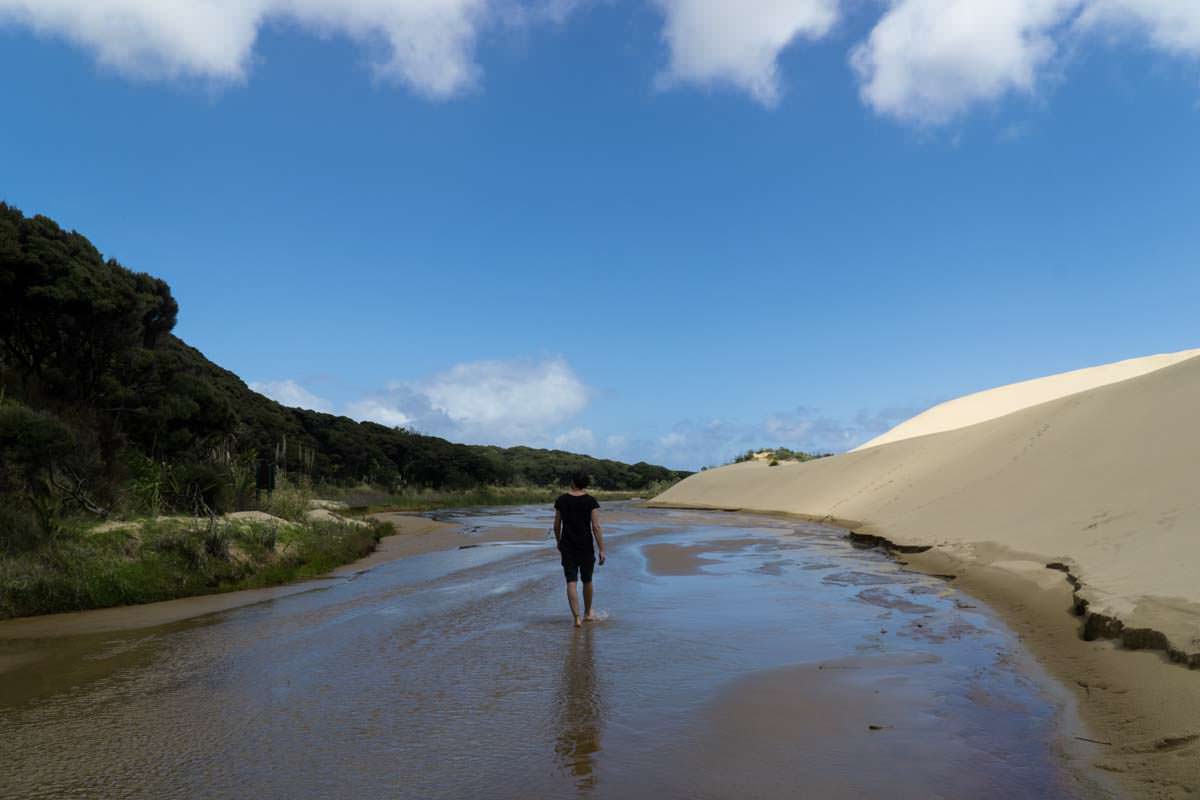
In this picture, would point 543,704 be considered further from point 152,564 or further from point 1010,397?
point 1010,397

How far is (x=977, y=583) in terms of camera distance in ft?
39.5

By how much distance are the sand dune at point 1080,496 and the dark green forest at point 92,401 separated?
14.5m

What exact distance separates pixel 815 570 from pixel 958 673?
26.5 feet

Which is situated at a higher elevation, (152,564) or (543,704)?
(152,564)

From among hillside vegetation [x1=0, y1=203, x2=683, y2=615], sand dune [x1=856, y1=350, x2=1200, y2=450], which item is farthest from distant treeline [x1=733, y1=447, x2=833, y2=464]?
hillside vegetation [x1=0, y1=203, x2=683, y2=615]

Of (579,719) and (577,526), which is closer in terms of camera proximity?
(579,719)

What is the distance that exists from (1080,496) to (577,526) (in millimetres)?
10488

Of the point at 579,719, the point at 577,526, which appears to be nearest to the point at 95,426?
the point at 577,526

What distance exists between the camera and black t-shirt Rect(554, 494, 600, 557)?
9930 millimetres

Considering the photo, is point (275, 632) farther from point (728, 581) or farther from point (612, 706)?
point (728, 581)

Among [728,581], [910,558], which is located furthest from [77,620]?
[910,558]

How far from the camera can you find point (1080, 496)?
14.6 m

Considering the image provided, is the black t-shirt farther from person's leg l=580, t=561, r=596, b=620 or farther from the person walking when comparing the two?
person's leg l=580, t=561, r=596, b=620

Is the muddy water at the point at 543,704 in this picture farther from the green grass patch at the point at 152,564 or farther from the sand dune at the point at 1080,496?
the green grass patch at the point at 152,564
